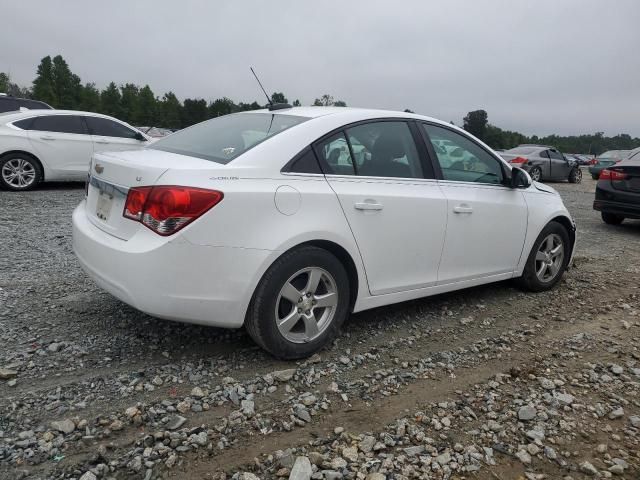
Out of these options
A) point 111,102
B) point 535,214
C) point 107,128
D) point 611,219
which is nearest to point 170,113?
point 111,102

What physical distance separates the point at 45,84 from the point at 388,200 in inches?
2754

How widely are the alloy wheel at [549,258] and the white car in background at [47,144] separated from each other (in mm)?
6631

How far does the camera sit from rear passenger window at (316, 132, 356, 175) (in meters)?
3.22

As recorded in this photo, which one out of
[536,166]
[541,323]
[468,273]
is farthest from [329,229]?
[536,166]

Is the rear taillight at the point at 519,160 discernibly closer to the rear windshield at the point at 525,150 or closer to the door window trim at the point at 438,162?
the rear windshield at the point at 525,150

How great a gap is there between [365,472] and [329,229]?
1.38 metres

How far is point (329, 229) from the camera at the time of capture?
10.1ft

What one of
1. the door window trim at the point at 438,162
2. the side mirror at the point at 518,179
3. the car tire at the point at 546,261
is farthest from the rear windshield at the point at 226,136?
the car tire at the point at 546,261

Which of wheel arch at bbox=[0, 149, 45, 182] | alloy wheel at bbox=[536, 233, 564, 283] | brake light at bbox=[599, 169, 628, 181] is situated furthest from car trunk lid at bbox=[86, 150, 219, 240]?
brake light at bbox=[599, 169, 628, 181]

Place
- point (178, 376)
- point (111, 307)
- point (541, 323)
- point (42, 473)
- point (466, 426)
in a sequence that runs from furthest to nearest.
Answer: point (541, 323) < point (111, 307) < point (178, 376) < point (466, 426) < point (42, 473)

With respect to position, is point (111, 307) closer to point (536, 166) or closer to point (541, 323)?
point (541, 323)

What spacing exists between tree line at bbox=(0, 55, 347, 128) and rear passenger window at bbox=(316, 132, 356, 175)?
58206mm

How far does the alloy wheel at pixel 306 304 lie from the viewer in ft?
9.99

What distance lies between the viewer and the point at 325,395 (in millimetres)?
2814
